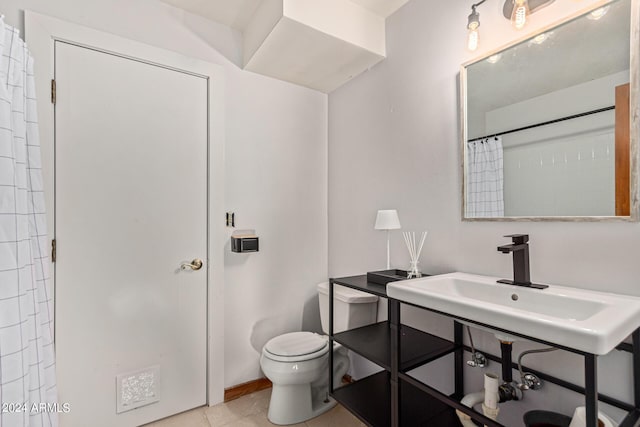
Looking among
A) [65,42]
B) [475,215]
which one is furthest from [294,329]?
[65,42]

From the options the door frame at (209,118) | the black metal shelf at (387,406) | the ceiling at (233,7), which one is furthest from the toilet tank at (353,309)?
the ceiling at (233,7)

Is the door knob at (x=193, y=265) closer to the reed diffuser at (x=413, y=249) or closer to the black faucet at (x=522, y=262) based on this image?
the reed diffuser at (x=413, y=249)

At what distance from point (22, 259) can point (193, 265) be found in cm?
80

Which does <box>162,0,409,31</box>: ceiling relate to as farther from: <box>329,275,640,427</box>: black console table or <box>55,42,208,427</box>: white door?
<box>329,275,640,427</box>: black console table

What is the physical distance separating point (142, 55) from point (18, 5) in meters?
0.52

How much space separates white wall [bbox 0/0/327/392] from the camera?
74.9 inches

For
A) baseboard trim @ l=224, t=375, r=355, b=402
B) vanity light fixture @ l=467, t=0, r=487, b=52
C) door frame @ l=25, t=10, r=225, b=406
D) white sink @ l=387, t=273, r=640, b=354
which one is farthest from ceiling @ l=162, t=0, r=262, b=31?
baseboard trim @ l=224, t=375, r=355, b=402

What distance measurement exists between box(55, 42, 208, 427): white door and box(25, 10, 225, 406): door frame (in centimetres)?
3

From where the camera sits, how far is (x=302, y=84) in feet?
7.48

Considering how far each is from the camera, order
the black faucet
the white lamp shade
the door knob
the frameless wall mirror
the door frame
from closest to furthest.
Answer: the frameless wall mirror → the black faucet → the door frame → the white lamp shade → the door knob

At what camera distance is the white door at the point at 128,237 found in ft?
5.09

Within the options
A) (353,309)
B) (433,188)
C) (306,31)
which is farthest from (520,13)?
(353,309)

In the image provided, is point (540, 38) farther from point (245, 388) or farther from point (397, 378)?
point (245, 388)

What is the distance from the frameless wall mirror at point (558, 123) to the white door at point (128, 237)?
61.7 inches
